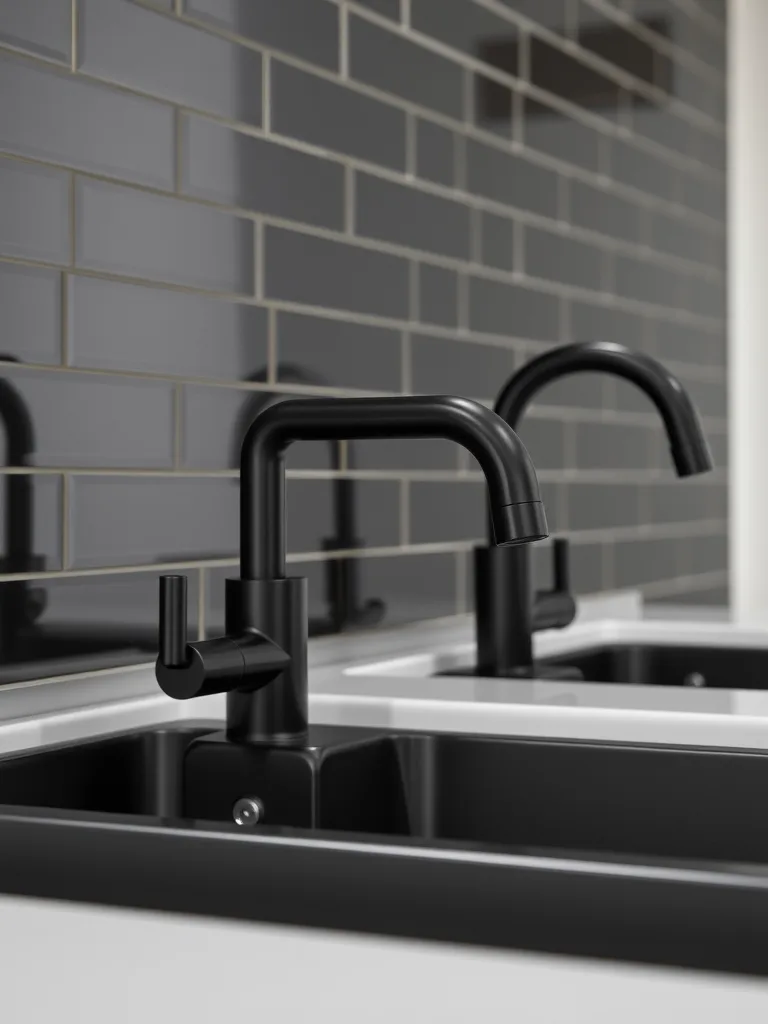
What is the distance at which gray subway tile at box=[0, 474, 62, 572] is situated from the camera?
1.04 meters

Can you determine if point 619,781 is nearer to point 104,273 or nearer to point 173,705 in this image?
point 173,705

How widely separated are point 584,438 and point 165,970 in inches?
53.7

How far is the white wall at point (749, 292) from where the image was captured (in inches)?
104

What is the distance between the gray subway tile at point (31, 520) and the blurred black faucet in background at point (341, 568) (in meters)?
0.34

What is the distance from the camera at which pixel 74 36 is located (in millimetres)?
1121

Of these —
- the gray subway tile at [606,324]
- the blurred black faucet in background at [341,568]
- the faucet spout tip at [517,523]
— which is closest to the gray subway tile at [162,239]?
the blurred black faucet in background at [341,568]

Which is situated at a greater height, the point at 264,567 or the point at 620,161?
the point at 620,161

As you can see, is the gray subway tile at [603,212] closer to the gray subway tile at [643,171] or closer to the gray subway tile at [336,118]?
the gray subway tile at [643,171]

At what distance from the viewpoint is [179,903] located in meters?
0.71

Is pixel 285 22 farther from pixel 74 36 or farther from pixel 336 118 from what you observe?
pixel 74 36

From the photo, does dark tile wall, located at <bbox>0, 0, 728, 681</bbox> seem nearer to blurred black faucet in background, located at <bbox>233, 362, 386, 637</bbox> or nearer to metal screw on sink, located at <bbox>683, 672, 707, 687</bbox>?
blurred black faucet in background, located at <bbox>233, 362, 386, 637</bbox>

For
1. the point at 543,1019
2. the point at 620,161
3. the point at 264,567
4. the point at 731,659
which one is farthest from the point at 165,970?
the point at 620,161

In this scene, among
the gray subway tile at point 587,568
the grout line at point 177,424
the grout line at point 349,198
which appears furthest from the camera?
the gray subway tile at point 587,568

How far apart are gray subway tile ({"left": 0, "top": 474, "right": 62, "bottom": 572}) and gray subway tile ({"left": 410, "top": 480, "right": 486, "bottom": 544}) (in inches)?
21.9
